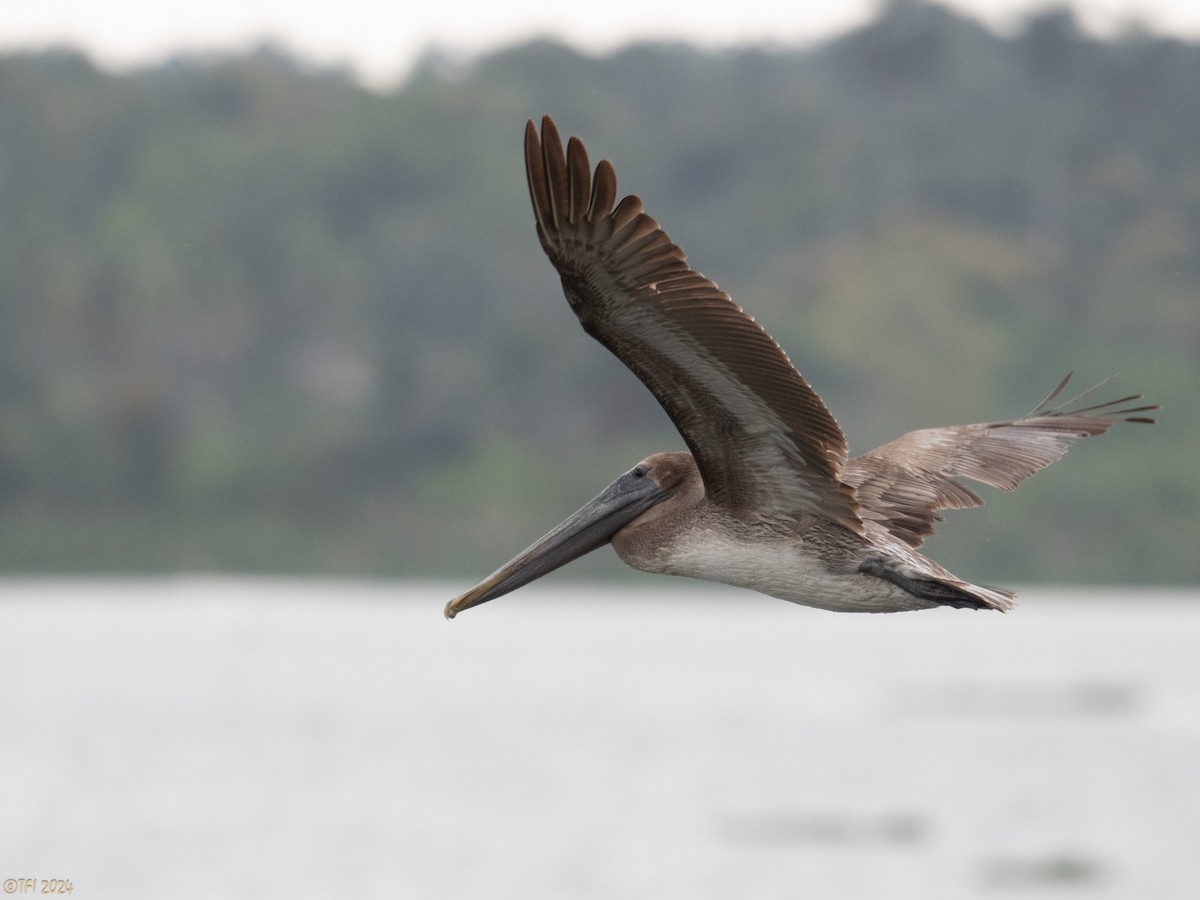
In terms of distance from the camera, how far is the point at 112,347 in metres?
69.3

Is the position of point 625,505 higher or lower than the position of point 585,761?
lower

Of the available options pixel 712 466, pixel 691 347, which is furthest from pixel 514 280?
pixel 691 347

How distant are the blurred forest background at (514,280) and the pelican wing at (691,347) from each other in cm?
4337

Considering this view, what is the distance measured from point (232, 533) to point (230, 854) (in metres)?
36.4

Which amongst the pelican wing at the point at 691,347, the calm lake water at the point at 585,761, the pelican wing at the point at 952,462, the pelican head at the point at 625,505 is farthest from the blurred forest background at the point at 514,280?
the pelican wing at the point at 691,347

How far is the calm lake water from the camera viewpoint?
78.3 ft

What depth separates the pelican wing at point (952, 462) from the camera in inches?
308

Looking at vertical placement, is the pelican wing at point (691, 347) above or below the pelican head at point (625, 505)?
above

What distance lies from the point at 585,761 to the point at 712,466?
2564 centimetres

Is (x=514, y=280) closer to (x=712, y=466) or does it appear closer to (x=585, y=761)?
(x=585, y=761)

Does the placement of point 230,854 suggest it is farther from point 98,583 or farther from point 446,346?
point 446,346

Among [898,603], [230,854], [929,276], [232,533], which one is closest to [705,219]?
[929,276]

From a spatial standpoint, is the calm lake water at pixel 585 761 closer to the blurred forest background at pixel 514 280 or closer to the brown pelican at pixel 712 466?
the blurred forest background at pixel 514 280

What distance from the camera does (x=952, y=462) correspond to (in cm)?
833
